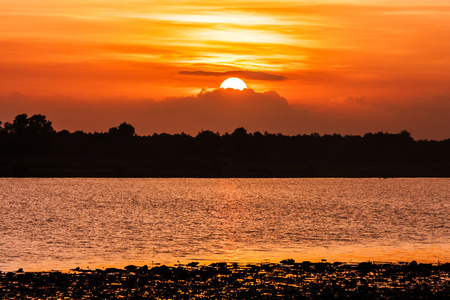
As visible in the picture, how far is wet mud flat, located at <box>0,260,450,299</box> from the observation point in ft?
112

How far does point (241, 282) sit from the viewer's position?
37688mm

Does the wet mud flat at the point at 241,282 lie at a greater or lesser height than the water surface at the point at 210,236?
lesser

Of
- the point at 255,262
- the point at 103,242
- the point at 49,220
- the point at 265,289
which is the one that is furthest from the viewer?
the point at 49,220

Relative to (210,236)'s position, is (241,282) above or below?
below

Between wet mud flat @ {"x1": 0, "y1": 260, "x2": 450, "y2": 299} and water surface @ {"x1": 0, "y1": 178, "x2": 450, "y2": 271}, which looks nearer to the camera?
wet mud flat @ {"x1": 0, "y1": 260, "x2": 450, "y2": 299}

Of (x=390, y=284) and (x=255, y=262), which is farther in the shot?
(x=255, y=262)

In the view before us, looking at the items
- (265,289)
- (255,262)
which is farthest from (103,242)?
(265,289)

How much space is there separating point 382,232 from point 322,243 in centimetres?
1319

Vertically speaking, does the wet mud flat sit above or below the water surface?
below

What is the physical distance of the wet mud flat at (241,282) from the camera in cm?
3419

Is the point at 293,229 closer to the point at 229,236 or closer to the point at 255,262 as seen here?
the point at 229,236

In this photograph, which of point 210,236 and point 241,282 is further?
point 210,236

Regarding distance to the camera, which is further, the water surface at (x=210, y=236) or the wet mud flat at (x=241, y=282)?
the water surface at (x=210, y=236)

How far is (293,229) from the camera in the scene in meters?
74.9
